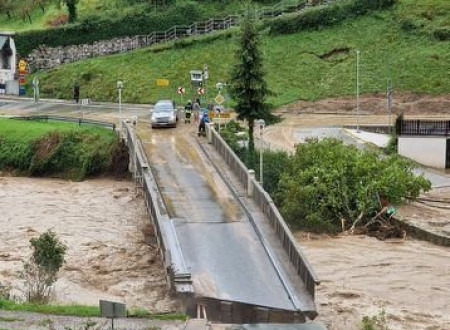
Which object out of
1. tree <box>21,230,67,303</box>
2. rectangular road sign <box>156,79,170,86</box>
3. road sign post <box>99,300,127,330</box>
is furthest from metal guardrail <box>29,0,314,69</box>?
road sign post <box>99,300,127,330</box>

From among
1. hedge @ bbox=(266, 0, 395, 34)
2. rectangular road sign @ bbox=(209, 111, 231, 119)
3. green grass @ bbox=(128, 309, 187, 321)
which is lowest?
green grass @ bbox=(128, 309, 187, 321)

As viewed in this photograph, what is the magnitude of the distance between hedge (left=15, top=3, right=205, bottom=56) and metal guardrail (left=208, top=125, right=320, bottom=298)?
108ft

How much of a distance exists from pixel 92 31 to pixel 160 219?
1790 inches

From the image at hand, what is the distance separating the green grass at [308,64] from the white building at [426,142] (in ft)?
47.3

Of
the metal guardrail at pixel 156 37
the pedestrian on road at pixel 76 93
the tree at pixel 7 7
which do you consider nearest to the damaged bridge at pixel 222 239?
the pedestrian on road at pixel 76 93

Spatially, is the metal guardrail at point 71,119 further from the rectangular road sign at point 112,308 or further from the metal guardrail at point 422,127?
the rectangular road sign at point 112,308

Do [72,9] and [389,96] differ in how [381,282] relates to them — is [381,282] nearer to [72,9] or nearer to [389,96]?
[389,96]

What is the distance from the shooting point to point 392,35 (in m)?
68.8

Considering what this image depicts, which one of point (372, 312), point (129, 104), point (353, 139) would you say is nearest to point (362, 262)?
point (372, 312)

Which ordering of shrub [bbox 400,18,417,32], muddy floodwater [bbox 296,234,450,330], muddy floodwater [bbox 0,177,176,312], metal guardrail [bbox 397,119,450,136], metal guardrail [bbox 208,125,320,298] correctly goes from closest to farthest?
metal guardrail [bbox 208,125,320,298] < muddy floodwater [bbox 296,234,450,330] < muddy floodwater [bbox 0,177,176,312] < metal guardrail [bbox 397,119,450,136] < shrub [bbox 400,18,417,32]

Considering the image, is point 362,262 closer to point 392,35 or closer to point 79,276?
point 79,276

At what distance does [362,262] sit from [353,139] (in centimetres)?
2014

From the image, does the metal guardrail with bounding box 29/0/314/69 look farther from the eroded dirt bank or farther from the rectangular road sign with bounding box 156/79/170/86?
the eroded dirt bank

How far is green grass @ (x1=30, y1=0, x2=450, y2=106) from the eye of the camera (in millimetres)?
63750
